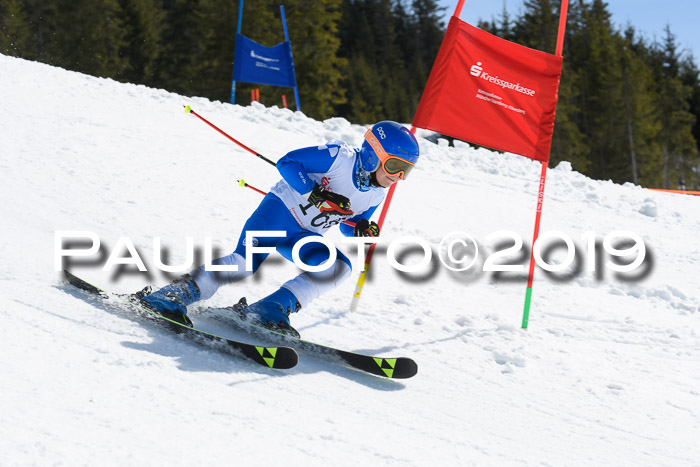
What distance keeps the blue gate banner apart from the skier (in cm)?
886

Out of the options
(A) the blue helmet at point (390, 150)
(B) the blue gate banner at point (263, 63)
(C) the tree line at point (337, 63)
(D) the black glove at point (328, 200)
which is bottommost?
(D) the black glove at point (328, 200)

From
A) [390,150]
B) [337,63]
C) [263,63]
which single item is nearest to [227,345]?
[390,150]

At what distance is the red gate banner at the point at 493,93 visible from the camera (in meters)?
4.39

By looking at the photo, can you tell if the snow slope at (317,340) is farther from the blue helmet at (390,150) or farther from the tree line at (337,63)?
the tree line at (337,63)

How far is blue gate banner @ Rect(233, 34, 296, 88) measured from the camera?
12.0 m

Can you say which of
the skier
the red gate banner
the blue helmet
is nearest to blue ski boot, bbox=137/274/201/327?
the skier

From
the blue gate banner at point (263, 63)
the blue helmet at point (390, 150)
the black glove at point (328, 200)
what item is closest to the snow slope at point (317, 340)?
the black glove at point (328, 200)

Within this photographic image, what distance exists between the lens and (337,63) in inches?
1148

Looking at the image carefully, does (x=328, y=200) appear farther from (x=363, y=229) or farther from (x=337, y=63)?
(x=337, y=63)

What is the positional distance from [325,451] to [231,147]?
597cm

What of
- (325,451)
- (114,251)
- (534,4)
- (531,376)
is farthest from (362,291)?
(534,4)

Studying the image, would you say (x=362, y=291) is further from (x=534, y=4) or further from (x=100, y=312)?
(x=534, y=4)

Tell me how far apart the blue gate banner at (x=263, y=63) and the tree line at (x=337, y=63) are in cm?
1418

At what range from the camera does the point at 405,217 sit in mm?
6668
